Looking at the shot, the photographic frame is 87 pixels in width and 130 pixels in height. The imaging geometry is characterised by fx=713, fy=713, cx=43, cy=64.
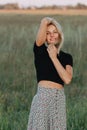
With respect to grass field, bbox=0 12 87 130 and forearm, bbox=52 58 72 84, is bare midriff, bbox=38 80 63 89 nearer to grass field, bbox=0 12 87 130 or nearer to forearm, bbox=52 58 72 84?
forearm, bbox=52 58 72 84

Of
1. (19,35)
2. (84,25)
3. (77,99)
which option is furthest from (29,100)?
(84,25)

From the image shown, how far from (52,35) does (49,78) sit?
350 millimetres

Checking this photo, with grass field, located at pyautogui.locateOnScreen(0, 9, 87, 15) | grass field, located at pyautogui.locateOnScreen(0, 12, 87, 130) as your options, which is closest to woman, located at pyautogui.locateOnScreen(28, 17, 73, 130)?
grass field, located at pyautogui.locateOnScreen(0, 12, 87, 130)

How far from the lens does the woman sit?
5.73 metres

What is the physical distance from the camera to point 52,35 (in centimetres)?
577

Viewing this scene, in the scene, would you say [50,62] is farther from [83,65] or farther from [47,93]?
[83,65]

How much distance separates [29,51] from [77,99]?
2.49m

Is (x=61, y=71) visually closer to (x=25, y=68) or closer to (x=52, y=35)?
(x=52, y=35)

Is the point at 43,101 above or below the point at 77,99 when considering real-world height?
above

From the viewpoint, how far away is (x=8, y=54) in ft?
35.8

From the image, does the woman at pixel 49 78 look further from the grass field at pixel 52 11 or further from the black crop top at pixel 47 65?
the grass field at pixel 52 11

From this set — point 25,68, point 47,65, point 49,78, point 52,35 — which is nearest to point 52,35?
point 52,35

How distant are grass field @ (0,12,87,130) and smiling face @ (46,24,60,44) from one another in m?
2.04

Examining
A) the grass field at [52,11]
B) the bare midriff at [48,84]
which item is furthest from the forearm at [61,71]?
the grass field at [52,11]
